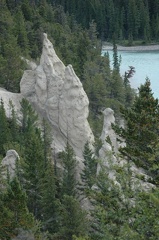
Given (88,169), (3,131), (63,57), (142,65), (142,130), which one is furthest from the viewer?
(142,65)

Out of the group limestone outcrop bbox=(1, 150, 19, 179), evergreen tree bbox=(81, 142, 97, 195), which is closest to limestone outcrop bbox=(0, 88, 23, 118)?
evergreen tree bbox=(81, 142, 97, 195)

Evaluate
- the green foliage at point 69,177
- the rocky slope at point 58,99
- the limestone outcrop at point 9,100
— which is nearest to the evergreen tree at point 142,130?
the green foliage at point 69,177

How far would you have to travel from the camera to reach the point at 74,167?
3512 centimetres

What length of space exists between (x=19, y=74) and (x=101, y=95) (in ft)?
28.0

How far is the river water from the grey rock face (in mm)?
28041

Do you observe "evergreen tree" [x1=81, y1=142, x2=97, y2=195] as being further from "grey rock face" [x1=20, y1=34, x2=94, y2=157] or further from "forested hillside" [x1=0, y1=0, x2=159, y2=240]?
"grey rock face" [x1=20, y1=34, x2=94, y2=157]

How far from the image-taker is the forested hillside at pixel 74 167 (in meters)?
18.2

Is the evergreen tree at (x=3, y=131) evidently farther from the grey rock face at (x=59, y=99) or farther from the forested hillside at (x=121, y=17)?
the forested hillside at (x=121, y=17)

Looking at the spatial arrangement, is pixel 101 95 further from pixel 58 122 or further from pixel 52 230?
pixel 52 230

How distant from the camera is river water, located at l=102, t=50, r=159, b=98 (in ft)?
252

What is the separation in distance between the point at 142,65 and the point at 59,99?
4928 centimetres

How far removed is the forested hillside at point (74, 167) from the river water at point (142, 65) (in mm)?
9507

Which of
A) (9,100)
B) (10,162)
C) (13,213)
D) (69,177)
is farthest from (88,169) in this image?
(13,213)

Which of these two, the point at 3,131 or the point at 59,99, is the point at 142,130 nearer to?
the point at 3,131
